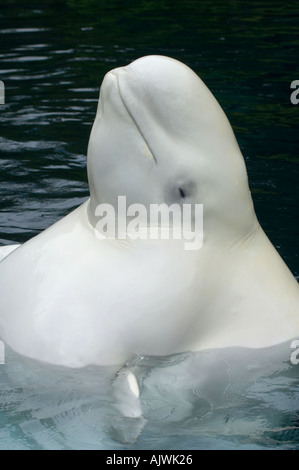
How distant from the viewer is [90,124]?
11.2m

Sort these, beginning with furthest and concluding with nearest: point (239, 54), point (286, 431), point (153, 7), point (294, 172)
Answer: point (153, 7) → point (239, 54) → point (294, 172) → point (286, 431)

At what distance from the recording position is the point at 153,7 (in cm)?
1839

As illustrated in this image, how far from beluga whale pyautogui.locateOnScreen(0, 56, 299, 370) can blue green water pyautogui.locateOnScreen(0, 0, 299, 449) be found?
0.24 m

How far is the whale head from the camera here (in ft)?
16.7
